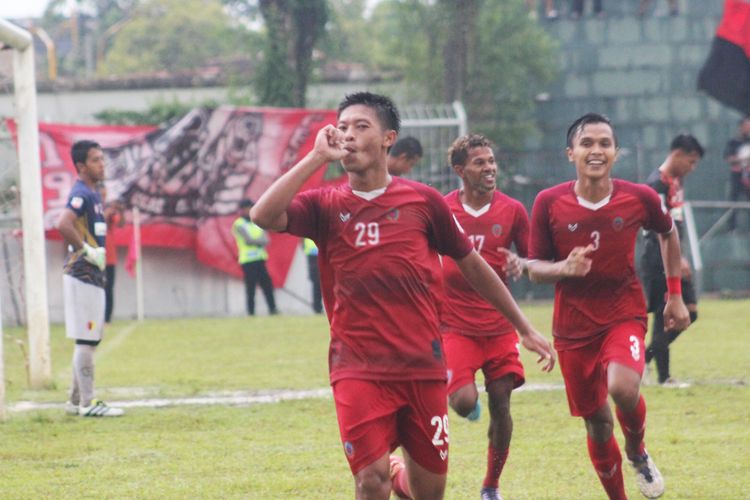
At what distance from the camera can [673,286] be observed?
8.22 meters

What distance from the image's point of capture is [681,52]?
29641 millimetres

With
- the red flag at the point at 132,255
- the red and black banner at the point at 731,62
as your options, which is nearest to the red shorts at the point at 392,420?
the red and black banner at the point at 731,62

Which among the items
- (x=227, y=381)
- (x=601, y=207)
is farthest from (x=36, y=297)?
(x=601, y=207)

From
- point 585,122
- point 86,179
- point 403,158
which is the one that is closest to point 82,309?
point 86,179

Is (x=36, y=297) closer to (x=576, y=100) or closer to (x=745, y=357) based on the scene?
(x=745, y=357)

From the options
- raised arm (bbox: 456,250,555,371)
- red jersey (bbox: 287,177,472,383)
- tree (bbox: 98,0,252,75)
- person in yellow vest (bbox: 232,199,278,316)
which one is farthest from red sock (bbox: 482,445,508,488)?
tree (bbox: 98,0,252,75)

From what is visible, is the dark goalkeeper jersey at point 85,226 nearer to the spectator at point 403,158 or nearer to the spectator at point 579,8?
the spectator at point 403,158

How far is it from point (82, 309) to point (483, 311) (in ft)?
14.5

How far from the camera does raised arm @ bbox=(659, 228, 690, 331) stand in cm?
805

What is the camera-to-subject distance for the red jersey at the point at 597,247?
309 inches

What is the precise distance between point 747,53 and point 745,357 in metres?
9.47

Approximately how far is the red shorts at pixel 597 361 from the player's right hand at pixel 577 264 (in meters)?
0.59

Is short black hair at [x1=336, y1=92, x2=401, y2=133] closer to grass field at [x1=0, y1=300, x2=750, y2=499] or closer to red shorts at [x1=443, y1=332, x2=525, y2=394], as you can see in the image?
red shorts at [x1=443, y1=332, x2=525, y2=394]

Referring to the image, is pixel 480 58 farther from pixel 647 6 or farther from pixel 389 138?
pixel 389 138
